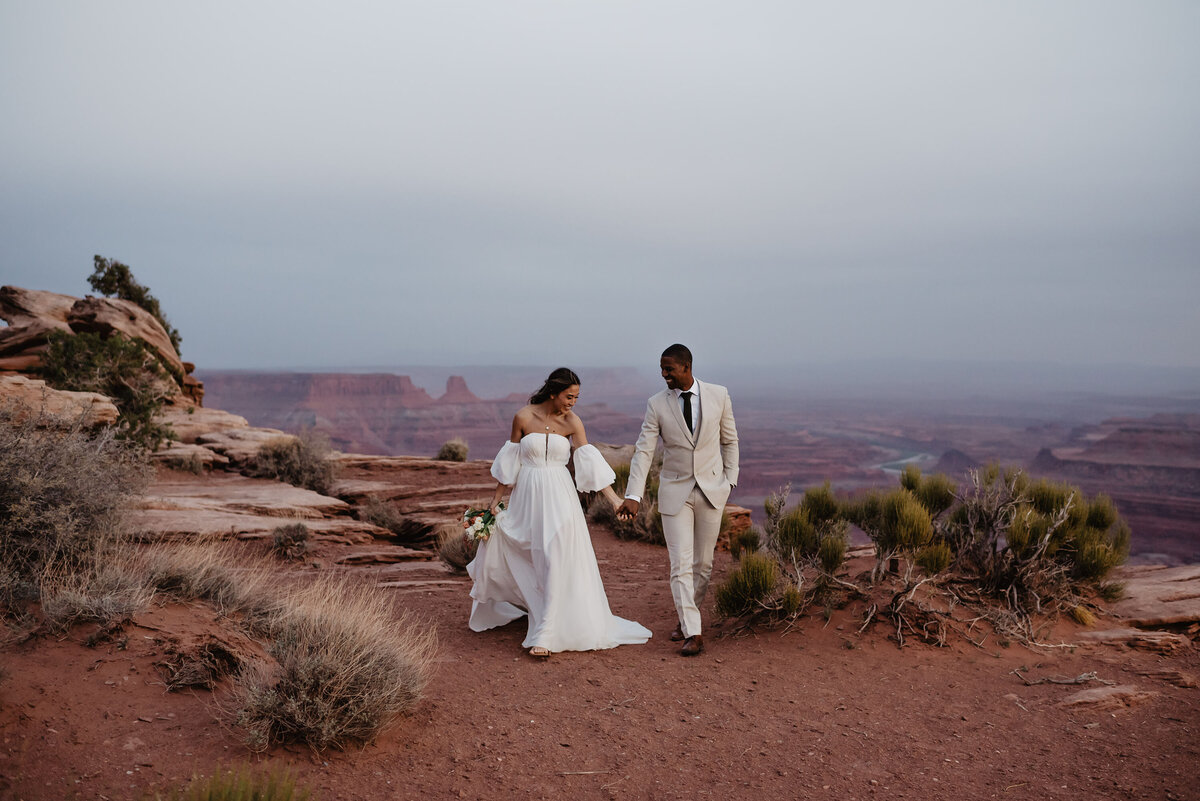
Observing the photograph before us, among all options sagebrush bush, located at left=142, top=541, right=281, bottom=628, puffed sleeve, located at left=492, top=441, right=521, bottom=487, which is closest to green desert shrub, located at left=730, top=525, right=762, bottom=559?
puffed sleeve, located at left=492, top=441, right=521, bottom=487

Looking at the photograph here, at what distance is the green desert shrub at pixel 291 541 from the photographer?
981cm

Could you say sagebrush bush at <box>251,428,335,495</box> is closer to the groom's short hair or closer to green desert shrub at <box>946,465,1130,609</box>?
the groom's short hair

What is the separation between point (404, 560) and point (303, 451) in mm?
5971

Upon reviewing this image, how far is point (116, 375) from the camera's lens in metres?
15.4

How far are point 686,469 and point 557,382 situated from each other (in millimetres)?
1359

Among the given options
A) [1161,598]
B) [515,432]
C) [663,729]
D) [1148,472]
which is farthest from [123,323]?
[1148,472]

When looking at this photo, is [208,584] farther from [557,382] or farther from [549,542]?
[557,382]

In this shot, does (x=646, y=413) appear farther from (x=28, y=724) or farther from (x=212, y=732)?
(x=28, y=724)

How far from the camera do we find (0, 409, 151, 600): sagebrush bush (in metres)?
5.51

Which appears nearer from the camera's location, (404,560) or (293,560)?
(293,560)

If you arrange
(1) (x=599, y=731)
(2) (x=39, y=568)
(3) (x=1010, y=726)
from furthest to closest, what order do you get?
(2) (x=39, y=568), (3) (x=1010, y=726), (1) (x=599, y=731)

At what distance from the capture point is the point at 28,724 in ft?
12.3

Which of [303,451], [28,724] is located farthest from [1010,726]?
[303,451]

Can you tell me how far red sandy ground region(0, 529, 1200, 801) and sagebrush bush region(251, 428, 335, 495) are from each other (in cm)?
979
